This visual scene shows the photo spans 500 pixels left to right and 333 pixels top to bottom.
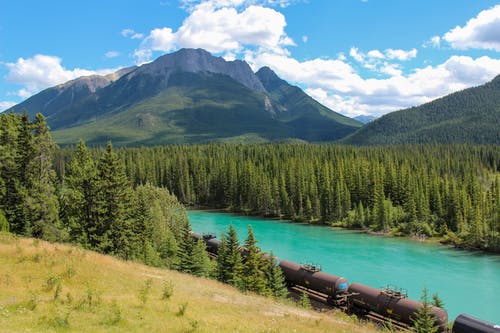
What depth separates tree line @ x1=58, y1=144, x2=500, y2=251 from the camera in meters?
91.1

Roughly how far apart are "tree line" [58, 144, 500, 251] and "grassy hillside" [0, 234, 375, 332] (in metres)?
63.6

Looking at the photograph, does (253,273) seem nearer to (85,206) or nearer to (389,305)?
(389,305)

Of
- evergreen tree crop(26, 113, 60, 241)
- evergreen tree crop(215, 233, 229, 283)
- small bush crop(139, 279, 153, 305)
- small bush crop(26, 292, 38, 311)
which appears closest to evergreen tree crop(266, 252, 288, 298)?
evergreen tree crop(215, 233, 229, 283)

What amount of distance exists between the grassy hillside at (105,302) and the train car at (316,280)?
16.9m

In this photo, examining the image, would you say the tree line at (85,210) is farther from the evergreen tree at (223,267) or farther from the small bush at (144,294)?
the small bush at (144,294)

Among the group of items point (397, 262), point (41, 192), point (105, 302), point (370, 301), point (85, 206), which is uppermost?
point (41, 192)

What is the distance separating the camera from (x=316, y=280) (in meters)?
44.6

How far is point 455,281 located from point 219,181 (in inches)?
3796

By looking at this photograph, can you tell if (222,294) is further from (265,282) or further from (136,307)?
(265,282)

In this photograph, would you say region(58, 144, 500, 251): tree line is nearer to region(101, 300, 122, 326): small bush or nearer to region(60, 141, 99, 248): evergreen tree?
region(60, 141, 99, 248): evergreen tree

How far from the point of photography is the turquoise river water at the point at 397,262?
2071 inches

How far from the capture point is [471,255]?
74875mm

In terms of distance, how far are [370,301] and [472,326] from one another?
9893 mm

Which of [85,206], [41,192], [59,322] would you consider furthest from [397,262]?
[59,322]
